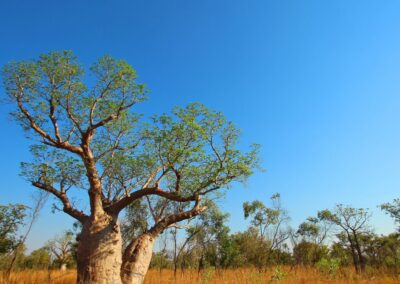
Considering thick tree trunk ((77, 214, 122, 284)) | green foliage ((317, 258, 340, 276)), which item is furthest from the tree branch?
green foliage ((317, 258, 340, 276))

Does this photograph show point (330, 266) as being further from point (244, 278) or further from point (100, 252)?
point (100, 252)

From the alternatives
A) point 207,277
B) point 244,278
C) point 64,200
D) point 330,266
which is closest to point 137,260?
point 64,200

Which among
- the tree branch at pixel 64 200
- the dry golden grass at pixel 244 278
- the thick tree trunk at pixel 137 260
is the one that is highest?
the tree branch at pixel 64 200

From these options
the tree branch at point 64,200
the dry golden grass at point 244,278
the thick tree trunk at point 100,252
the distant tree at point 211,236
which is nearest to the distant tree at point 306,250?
the distant tree at point 211,236

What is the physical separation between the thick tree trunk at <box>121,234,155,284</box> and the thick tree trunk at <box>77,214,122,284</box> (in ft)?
1.71

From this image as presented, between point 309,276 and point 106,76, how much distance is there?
773 cm

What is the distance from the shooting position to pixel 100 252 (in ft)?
26.1

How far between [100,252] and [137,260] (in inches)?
48.9

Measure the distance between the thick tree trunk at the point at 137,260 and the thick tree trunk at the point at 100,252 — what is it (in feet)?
1.71

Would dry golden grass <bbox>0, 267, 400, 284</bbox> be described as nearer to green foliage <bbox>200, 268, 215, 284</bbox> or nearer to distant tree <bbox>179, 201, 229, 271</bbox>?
green foliage <bbox>200, 268, 215, 284</bbox>

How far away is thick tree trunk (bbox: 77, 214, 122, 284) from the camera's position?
7715 millimetres

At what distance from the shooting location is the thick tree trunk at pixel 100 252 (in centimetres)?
771

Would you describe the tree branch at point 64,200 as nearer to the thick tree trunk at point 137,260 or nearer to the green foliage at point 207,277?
the thick tree trunk at point 137,260

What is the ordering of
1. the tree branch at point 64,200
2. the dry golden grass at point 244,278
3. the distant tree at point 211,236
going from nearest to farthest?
the dry golden grass at point 244,278 → the tree branch at point 64,200 → the distant tree at point 211,236
